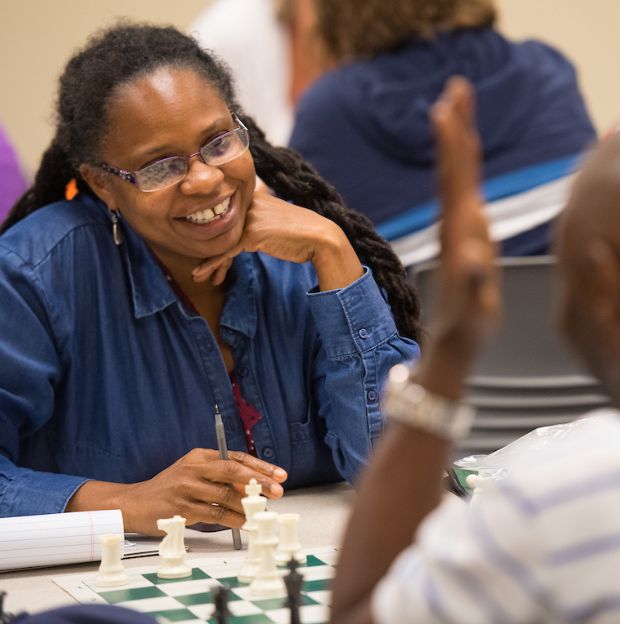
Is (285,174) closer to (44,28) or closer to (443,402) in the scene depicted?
(443,402)

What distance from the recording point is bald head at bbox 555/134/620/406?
3.32ft

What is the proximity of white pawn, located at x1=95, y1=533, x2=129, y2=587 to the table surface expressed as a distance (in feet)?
0.18

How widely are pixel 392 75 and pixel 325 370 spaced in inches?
52.0

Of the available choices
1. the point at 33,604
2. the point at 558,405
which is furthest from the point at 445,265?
the point at 558,405

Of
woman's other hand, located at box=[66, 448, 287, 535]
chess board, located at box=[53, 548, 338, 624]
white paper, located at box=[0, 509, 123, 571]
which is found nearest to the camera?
chess board, located at box=[53, 548, 338, 624]

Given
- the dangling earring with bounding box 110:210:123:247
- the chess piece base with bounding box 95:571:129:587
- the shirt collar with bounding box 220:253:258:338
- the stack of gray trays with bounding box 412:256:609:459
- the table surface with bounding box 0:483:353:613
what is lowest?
the stack of gray trays with bounding box 412:256:609:459

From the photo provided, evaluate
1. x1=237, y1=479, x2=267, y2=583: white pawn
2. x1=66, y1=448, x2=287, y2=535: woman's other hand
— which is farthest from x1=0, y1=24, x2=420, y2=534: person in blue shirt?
x1=237, y1=479, x2=267, y2=583: white pawn

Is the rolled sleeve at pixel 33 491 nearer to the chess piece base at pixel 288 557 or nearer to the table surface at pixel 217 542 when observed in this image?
the table surface at pixel 217 542

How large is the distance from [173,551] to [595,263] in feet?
3.00

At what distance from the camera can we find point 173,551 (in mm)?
1729

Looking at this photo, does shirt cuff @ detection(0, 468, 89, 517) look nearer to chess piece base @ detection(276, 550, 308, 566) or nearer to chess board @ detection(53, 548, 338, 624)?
chess board @ detection(53, 548, 338, 624)

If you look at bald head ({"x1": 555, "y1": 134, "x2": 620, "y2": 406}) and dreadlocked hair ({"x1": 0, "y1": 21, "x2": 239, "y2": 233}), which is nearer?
bald head ({"x1": 555, "y1": 134, "x2": 620, "y2": 406})

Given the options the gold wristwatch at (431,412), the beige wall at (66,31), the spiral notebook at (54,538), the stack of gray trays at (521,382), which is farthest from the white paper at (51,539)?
the beige wall at (66,31)

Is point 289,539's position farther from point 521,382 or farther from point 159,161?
point 521,382
